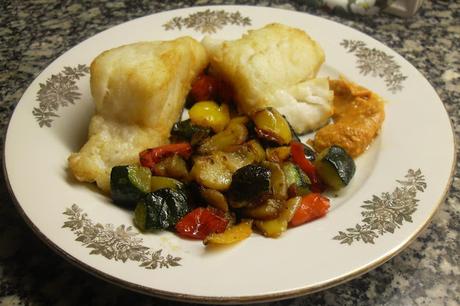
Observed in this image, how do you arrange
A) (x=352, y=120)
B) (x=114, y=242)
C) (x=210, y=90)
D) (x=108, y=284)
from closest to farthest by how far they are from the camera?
(x=114, y=242) → (x=108, y=284) → (x=352, y=120) → (x=210, y=90)

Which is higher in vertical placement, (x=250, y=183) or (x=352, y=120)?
(x=250, y=183)

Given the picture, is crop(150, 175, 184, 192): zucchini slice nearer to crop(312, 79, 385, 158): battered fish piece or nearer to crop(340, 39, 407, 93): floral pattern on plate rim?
crop(312, 79, 385, 158): battered fish piece

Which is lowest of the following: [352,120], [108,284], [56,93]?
[108,284]

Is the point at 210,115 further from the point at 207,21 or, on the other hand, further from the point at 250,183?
the point at 207,21

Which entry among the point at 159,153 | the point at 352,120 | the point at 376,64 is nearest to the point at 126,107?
the point at 159,153

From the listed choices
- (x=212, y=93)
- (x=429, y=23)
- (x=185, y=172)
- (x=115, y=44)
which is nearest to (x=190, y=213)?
(x=185, y=172)

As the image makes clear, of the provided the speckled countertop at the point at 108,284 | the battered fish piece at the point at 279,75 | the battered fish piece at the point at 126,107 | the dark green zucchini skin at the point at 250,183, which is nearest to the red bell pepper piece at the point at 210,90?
the battered fish piece at the point at 279,75

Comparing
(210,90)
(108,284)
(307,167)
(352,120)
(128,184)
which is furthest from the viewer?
(210,90)

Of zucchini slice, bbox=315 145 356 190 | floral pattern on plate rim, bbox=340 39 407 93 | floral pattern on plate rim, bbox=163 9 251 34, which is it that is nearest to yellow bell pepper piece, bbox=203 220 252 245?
zucchini slice, bbox=315 145 356 190

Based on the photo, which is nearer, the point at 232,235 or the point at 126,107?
the point at 232,235
